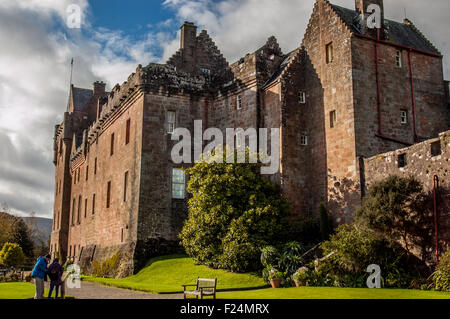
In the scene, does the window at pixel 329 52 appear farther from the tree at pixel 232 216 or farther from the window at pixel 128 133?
the window at pixel 128 133

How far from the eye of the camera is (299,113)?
85.1 feet

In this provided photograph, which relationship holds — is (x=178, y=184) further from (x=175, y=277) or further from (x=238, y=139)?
(x=175, y=277)

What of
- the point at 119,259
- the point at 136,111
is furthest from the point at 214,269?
the point at 136,111

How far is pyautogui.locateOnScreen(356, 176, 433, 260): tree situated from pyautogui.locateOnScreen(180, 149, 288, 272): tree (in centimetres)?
508

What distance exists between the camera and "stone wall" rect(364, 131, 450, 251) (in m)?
17.3

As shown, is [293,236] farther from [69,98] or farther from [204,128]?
[69,98]

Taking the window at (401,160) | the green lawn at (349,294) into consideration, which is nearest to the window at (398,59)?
the window at (401,160)

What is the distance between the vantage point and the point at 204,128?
29453 millimetres


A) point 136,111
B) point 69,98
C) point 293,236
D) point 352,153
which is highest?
point 69,98

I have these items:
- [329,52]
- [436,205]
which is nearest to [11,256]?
[329,52]

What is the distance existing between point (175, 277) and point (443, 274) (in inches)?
449

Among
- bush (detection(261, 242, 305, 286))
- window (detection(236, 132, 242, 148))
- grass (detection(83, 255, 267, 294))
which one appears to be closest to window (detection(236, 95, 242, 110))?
window (detection(236, 132, 242, 148))
